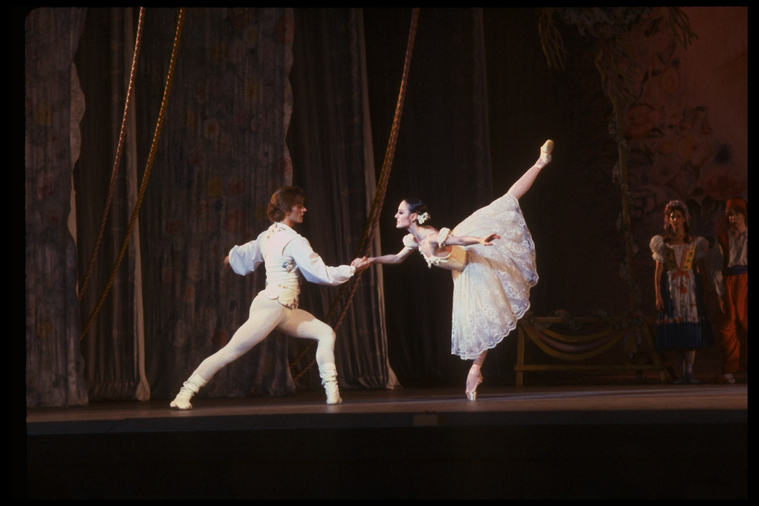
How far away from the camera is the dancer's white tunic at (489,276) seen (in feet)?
14.2

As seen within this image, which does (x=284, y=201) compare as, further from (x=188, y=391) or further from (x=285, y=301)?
(x=188, y=391)

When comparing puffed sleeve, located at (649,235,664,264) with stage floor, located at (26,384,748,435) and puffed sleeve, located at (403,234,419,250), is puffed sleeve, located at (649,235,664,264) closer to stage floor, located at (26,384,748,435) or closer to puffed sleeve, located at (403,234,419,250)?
stage floor, located at (26,384,748,435)

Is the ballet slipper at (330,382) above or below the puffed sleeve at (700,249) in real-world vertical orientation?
below

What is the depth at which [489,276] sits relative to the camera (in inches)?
173

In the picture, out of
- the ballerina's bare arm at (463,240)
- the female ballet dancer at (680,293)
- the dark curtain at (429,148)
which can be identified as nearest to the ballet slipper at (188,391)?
the ballerina's bare arm at (463,240)

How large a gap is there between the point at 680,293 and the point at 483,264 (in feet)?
6.12

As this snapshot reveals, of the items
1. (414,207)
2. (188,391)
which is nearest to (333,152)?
(414,207)

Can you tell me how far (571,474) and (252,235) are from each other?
2.92 metres

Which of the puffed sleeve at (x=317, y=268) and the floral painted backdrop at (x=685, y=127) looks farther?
the floral painted backdrop at (x=685, y=127)

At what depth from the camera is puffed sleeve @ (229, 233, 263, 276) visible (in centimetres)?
461

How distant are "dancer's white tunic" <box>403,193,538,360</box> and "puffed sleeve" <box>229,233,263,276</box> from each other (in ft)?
2.79

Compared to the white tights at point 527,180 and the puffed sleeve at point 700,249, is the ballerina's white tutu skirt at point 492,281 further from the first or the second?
the puffed sleeve at point 700,249

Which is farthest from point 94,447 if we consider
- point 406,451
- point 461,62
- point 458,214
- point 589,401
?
point 461,62

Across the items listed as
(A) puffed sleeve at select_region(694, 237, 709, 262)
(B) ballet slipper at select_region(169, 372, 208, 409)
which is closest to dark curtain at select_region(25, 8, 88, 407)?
(B) ballet slipper at select_region(169, 372, 208, 409)
